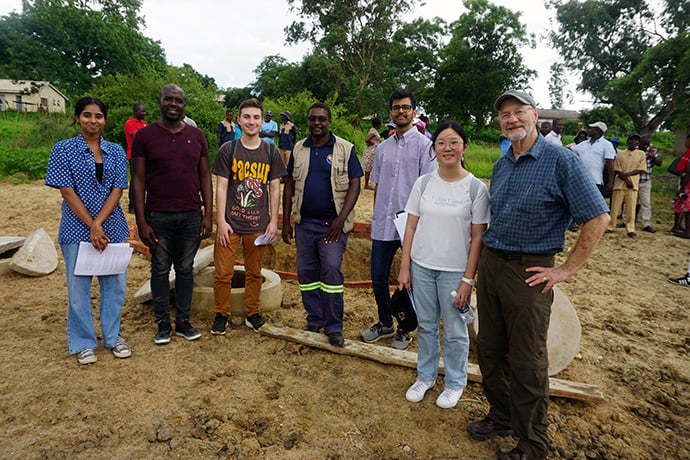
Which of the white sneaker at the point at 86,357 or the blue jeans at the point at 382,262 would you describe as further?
the blue jeans at the point at 382,262

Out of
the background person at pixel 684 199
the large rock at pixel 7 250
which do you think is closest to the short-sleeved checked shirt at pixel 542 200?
the large rock at pixel 7 250

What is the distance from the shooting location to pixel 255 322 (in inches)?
155

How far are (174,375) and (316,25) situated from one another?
94.8 ft

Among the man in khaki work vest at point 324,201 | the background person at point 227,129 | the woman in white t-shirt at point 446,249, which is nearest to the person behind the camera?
the woman in white t-shirt at point 446,249

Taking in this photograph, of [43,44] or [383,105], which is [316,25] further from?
[43,44]

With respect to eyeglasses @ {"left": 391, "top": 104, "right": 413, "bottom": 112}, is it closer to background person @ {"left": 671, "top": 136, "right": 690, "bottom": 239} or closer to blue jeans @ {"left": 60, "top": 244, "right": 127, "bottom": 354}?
blue jeans @ {"left": 60, "top": 244, "right": 127, "bottom": 354}

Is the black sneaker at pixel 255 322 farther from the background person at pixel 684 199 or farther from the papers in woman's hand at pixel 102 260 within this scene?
the background person at pixel 684 199

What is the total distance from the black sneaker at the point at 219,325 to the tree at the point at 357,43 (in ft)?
77.5

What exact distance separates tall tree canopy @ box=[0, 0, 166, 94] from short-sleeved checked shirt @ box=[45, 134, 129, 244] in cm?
2661

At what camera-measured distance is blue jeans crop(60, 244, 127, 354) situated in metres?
3.16

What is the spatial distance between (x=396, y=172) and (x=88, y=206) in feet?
7.89

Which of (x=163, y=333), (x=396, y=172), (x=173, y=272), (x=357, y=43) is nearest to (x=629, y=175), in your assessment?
(x=396, y=172)

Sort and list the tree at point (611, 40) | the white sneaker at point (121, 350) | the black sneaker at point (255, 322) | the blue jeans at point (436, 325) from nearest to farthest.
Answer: the blue jeans at point (436, 325) → the white sneaker at point (121, 350) → the black sneaker at point (255, 322) → the tree at point (611, 40)

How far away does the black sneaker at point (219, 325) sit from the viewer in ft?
12.4
